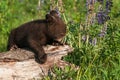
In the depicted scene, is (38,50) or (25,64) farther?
(38,50)

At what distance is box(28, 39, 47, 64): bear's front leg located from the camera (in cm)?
727

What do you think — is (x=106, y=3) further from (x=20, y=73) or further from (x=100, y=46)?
(x=20, y=73)

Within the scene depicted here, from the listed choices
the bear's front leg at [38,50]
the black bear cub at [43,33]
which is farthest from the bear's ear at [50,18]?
the bear's front leg at [38,50]

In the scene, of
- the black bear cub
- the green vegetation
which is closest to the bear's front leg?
the black bear cub

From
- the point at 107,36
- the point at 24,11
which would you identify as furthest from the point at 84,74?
the point at 24,11

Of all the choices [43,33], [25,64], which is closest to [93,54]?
[43,33]

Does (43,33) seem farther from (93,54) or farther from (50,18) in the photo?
(93,54)

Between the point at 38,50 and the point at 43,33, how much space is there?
0.31 meters

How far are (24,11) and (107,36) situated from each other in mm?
5420

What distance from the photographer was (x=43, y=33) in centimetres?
750

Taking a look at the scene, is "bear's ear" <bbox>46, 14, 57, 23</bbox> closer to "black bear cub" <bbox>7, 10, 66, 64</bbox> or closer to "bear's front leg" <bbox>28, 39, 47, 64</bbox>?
"black bear cub" <bbox>7, 10, 66, 64</bbox>

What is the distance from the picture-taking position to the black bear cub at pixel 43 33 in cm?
736

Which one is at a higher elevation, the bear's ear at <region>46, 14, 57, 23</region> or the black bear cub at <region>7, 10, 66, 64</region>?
the bear's ear at <region>46, 14, 57, 23</region>

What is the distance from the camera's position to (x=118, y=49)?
769 cm
